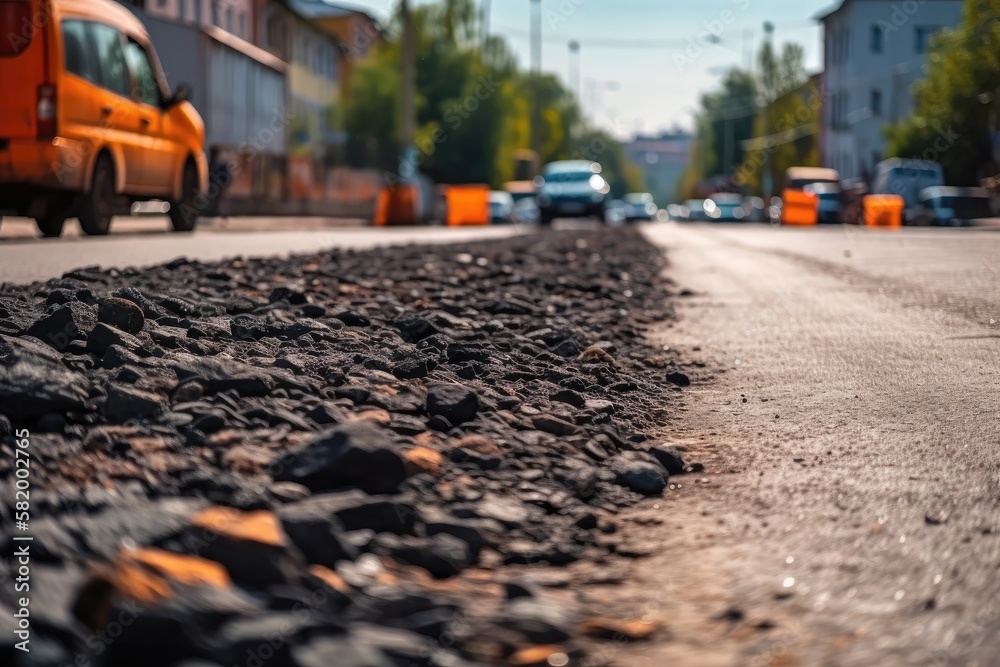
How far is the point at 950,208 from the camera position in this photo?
Answer: 37.1 meters

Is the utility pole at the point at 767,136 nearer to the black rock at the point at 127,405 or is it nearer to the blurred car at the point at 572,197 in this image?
the blurred car at the point at 572,197

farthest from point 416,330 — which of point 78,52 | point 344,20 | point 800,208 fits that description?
point 344,20

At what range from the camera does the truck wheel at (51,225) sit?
13.4 metres

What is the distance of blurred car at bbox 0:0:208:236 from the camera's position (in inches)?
478

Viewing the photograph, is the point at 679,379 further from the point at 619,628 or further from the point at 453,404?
the point at 619,628

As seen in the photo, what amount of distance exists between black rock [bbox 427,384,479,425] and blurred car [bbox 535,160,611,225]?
3067 centimetres

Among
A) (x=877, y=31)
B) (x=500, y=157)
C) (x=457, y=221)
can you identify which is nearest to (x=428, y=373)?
(x=457, y=221)

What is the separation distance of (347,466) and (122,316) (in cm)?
223

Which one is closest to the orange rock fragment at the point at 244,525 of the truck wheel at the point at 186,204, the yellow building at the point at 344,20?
the truck wheel at the point at 186,204

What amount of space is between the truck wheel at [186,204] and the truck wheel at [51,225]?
2412 millimetres

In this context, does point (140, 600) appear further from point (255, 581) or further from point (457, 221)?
point (457, 221)

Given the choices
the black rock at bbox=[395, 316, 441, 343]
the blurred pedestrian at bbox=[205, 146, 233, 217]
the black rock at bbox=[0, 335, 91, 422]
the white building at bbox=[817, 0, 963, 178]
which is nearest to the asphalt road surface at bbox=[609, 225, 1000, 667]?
the black rock at bbox=[395, 316, 441, 343]

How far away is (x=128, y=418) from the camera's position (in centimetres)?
366

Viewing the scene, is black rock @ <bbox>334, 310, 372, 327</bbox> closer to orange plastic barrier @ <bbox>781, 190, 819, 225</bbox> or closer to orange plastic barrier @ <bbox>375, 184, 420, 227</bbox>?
orange plastic barrier @ <bbox>375, 184, 420, 227</bbox>
